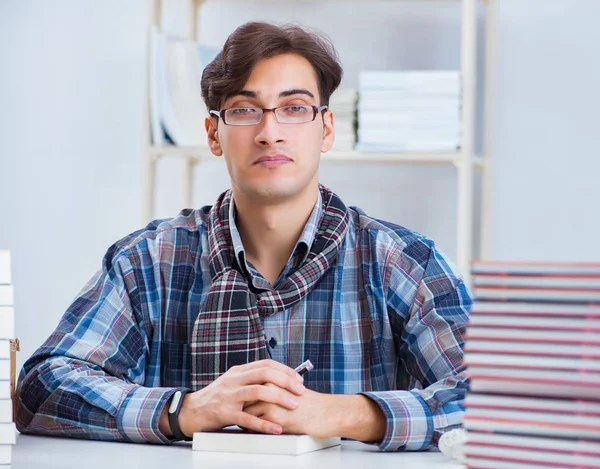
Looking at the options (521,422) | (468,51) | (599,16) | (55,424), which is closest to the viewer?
(521,422)

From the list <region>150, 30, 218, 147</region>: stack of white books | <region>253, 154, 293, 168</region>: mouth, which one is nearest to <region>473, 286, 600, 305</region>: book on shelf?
<region>253, 154, 293, 168</region>: mouth

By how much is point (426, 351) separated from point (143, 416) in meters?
0.52

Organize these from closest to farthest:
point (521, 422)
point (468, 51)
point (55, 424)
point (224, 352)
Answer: point (521, 422)
point (55, 424)
point (224, 352)
point (468, 51)

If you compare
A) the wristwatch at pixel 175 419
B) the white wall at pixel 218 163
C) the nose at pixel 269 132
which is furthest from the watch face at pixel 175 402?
the white wall at pixel 218 163

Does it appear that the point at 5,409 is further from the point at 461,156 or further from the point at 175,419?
the point at 461,156

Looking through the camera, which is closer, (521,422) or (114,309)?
(521,422)

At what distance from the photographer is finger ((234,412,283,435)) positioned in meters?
1.32

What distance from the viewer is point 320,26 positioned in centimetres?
272

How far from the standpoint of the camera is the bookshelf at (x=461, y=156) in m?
2.41

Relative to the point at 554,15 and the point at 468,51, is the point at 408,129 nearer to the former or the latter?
the point at 468,51

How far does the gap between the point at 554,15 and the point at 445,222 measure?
66cm

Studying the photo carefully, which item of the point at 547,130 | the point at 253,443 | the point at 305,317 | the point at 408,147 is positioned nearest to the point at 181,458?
the point at 253,443

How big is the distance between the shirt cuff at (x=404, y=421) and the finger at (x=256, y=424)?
0.16 m


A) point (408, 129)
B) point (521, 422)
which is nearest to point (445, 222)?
point (408, 129)
